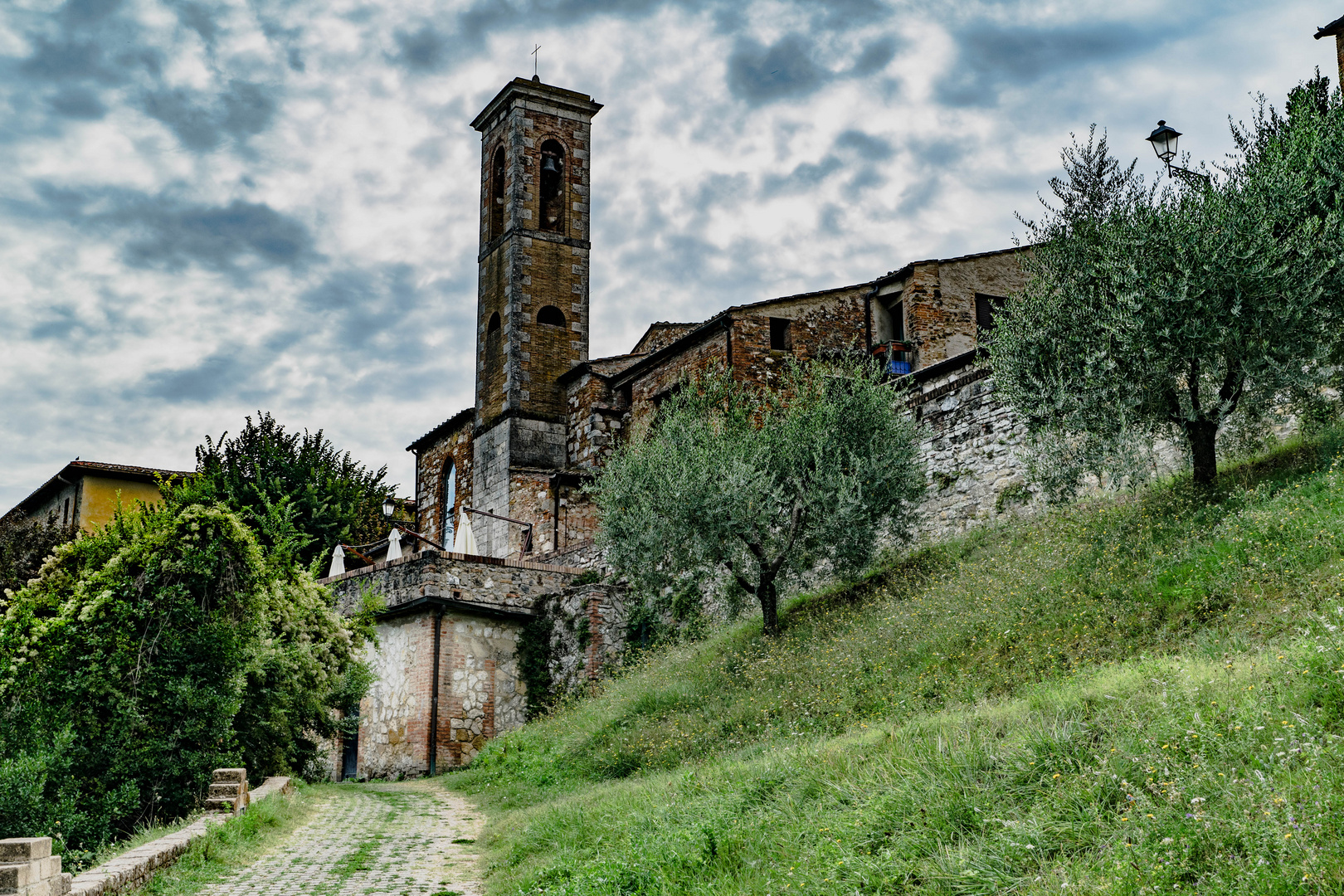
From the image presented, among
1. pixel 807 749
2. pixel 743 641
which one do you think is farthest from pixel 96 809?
pixel 743 641

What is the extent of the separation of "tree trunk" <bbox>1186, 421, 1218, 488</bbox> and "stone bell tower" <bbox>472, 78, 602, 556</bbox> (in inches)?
734

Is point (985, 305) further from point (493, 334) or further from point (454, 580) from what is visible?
point (493, 334)

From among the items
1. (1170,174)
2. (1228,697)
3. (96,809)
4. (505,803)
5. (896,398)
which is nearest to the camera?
(1228,697)

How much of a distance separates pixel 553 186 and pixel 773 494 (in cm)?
1871

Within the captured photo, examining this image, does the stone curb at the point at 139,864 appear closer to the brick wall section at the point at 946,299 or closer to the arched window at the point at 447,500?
the brick wall section at the point at 946,299

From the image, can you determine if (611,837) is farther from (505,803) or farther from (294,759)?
(294,759)

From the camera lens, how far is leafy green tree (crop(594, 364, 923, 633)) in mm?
15125

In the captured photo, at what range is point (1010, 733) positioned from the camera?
7.13 meters

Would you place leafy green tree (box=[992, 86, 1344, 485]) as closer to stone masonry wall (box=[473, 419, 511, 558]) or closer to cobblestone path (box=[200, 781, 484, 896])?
cobblestone path (box=[200, 781, 484, 896])

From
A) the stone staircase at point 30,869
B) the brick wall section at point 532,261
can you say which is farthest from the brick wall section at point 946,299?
the stone staircase at point 30,869

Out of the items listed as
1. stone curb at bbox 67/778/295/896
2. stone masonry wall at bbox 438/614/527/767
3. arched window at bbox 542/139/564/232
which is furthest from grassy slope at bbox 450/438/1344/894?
arched window at bbox 542/139/564/232

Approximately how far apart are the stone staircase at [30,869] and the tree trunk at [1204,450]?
11.2 meters

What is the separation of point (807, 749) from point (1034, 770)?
8.86 feet

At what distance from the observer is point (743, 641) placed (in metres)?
15.2
